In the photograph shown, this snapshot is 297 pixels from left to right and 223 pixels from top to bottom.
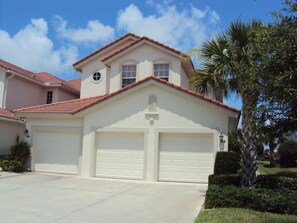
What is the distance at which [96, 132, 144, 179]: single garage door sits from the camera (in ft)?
56.1

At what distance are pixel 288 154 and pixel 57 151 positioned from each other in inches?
780

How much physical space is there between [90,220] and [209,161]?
28.7ft

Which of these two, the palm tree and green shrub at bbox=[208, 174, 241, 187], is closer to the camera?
the palm tree

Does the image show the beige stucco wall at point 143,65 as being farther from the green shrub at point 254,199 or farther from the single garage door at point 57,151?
the green shrub at point 254,199

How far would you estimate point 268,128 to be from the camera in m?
8.39

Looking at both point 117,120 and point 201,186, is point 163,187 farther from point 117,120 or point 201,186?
point 117,120

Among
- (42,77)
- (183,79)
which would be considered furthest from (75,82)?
(183,79)

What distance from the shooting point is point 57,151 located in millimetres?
18891

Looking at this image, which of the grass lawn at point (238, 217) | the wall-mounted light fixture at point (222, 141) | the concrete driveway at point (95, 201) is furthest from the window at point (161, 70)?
the grass lawn at point (238, 217)

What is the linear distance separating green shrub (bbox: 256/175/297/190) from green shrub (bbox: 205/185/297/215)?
1.44 m

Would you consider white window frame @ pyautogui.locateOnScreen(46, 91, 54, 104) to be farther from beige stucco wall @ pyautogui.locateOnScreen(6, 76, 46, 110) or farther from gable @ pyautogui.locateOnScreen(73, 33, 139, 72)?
gable @ pyautogui.locateOnScreen(73, 33, 139, 72)

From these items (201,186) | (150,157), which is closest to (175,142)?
(150,157)

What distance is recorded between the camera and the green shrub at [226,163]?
46.1 ft

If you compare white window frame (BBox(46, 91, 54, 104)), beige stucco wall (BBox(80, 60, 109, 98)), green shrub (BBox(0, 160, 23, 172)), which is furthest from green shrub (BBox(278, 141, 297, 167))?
green shrub (BBox(0, 160, 23, 172))
